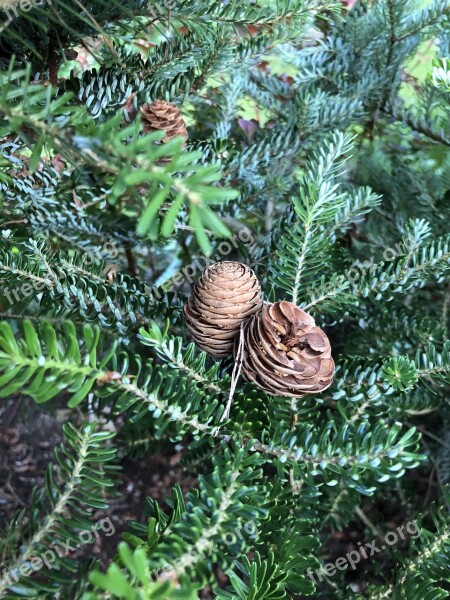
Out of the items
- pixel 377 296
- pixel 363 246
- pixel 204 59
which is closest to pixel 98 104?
pixel 204 59

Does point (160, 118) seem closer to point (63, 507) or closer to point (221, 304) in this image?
point (221, 304)

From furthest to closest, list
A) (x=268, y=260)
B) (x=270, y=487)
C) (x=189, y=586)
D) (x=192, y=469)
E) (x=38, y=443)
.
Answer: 1. (x=38, y=443)
2. (x=192, y=469)
3. (x=268, y=260)
4. (x=270, y=487)
5. (x=189, y=586)

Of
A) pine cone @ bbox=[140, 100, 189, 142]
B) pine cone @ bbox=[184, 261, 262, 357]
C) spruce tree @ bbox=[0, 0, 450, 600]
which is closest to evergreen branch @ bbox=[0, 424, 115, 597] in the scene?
spruce tree @ bbox=[0, 0, 450, 600]

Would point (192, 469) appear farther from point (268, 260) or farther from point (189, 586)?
point (189, 586)

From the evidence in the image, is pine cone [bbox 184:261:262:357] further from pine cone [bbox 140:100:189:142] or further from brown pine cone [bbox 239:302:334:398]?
pine cone [bbox 140:100:189:142]

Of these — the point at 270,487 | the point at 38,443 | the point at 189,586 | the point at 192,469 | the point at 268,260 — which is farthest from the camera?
the point at 38,443

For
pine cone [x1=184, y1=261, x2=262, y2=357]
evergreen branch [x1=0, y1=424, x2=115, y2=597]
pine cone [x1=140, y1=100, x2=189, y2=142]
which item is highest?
pine cone [x1=140, y1=100, x2=189, y2=142]

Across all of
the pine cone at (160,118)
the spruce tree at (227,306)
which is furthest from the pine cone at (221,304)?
the pine cone at (160,118)

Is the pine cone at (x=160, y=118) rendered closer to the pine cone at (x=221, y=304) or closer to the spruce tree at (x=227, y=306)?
the spruce tree at (x=227, y=306)
